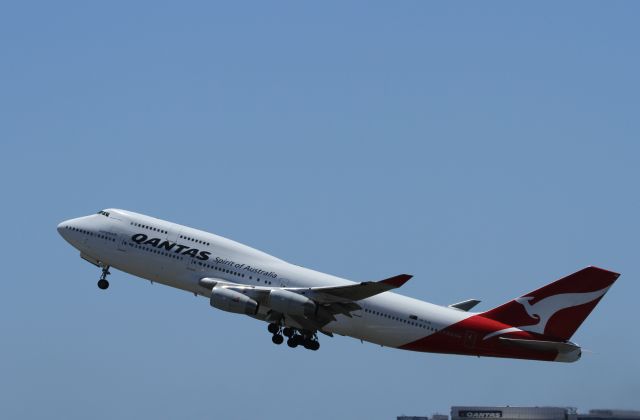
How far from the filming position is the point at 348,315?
2744 inches

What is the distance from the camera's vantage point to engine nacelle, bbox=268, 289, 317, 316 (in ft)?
224

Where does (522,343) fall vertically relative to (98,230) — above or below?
below

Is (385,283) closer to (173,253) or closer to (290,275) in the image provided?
(290,275)

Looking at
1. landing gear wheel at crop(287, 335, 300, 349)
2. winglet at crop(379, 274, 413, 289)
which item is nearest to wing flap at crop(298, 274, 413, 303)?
winglet at crop(379, 274, 413, 289)

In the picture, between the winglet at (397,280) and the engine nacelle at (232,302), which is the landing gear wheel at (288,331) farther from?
the winglet at (397,280)

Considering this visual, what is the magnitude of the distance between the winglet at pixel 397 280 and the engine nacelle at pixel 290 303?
5.65 meters

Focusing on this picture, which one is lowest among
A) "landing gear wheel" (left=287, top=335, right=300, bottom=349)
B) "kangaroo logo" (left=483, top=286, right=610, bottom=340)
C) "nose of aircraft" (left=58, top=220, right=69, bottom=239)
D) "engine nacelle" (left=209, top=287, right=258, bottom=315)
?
"landing gear wheel" (left=287, top=335, right=300, bottom=349)

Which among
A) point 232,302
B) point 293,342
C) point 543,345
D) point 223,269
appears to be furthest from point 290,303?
point 543,345

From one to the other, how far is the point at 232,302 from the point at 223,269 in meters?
2.99

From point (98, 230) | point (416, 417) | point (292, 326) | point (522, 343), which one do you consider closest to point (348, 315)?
point (292, 326)

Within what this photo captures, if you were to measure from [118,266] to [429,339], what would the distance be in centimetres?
1837

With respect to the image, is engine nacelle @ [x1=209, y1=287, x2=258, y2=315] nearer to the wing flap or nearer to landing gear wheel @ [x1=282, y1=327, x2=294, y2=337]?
the wing flap

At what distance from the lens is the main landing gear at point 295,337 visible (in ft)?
234

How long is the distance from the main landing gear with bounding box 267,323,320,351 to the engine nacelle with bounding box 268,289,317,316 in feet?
10.4
